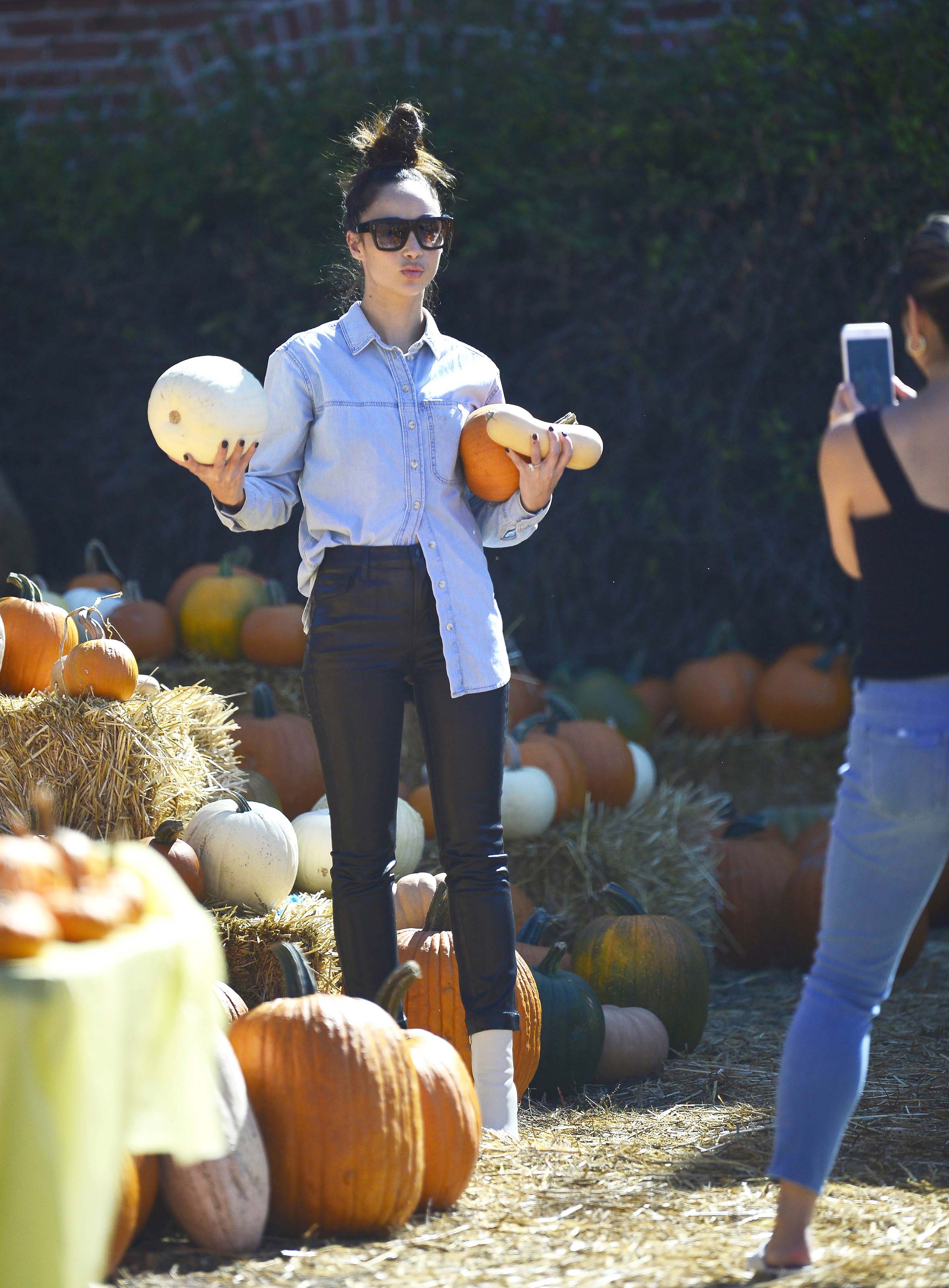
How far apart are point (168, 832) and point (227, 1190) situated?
3.82 ft

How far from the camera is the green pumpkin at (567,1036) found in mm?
3553

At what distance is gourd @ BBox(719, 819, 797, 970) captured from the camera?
5008mm

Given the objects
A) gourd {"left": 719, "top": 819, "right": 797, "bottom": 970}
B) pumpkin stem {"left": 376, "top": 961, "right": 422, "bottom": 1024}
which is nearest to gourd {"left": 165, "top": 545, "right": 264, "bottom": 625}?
gourd {"left": 719, "top": 819, "right": 797, "bottom": 970}

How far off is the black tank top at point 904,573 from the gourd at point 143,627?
318cm

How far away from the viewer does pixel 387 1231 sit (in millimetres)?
2514

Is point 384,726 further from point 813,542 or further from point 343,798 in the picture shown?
point 813,542

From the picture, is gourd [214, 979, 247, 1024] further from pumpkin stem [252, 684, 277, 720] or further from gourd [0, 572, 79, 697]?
pumpkin stem [252, 684, 277, 720]

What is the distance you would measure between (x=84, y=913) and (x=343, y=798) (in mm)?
946

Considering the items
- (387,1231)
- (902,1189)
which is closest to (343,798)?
(387,1231)

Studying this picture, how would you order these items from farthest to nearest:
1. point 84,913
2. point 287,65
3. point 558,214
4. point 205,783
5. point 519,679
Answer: point 287,65, point 558,214, point 519,679, point 205,783, point 84,913

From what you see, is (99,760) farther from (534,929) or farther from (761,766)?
(761,766)

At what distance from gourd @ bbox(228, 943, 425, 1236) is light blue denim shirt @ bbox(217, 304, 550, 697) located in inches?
29.7

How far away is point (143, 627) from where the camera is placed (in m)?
4.89

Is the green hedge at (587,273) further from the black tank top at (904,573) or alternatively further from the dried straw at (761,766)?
the black tank top at (904,573)
